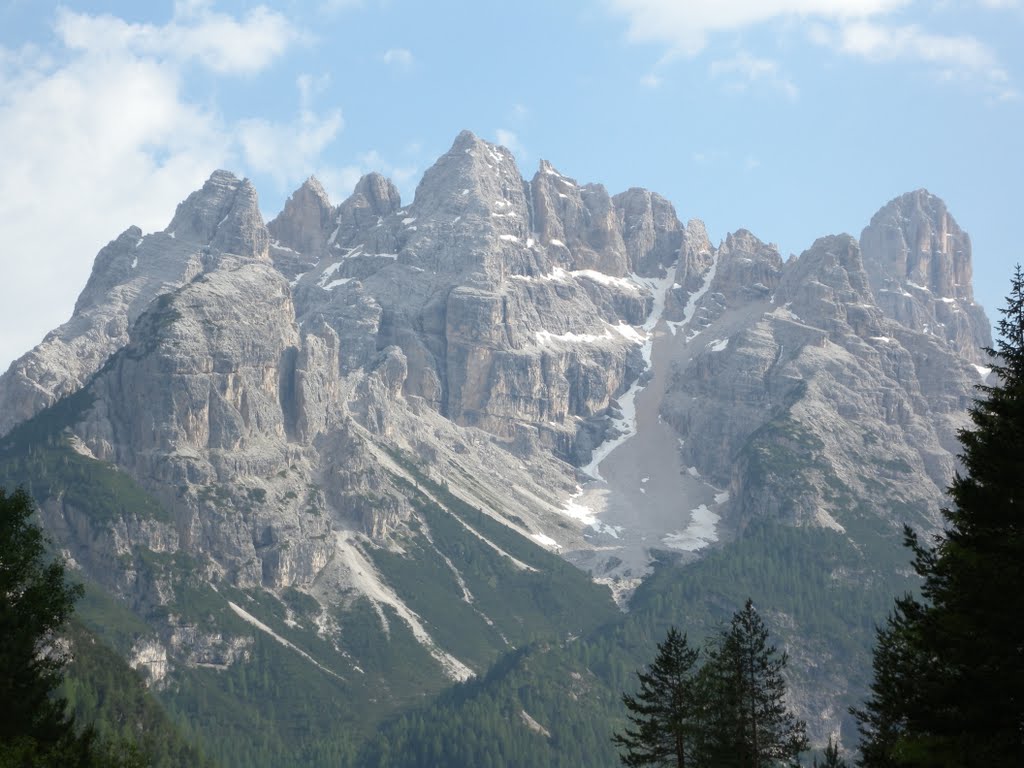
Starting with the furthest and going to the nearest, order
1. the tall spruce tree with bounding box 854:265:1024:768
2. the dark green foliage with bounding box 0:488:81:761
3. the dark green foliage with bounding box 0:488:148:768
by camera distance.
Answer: the dark green foliage with bounding box 0:488:81:761 → the dark green foliage with bounding box 0:488:148:768 → the tall spruce tree with bounding box 854:265:1024:768

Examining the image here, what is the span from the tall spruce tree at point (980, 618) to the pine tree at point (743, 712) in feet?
73.1

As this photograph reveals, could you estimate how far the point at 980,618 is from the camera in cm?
3406

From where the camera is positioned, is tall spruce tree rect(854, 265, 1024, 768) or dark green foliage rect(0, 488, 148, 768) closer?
tall spruce tree rect(854, 265, 1024, 768)

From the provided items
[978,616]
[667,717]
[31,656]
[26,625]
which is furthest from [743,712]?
[26,625]

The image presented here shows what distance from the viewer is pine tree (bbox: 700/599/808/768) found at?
6028cm

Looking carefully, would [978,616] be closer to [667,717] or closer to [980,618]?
[980,618]

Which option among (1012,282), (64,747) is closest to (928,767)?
(1012,282)

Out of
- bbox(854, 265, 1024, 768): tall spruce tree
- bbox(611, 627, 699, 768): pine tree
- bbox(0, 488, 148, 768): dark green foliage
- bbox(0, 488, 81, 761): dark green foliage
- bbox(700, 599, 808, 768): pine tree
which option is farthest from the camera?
bbox(611, 627, 699, 768): pine tree

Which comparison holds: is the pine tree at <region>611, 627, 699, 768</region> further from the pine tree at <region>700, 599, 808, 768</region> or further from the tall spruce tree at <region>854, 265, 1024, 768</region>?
the tall spruce tree at <region>854, 265, 1024, 768</region>

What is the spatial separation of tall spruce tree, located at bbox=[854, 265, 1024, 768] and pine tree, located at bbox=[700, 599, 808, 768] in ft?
73.1

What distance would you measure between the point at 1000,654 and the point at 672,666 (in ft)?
99.7

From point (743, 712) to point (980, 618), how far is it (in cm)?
2910

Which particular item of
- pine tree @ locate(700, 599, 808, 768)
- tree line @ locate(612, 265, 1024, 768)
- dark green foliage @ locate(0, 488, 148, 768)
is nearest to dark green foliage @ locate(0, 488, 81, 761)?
dark green foliage @ locate(0, 488, 148, 768)

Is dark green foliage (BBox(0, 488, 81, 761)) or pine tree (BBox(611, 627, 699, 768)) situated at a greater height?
pine tree (BBox(611, 627, 699, 768))
